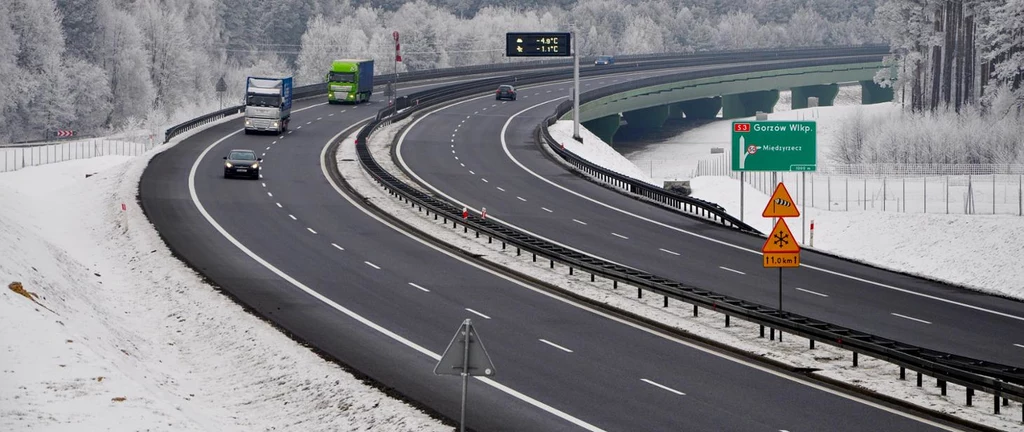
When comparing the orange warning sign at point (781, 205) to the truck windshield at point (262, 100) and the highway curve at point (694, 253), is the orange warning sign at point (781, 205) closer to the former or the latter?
the highway curve at point (694, 253)

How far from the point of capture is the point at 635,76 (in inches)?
5433

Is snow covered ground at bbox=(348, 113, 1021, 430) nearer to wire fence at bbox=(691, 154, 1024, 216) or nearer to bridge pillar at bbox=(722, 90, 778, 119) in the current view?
wire fence at bbox=(691, 154, 1024, 216)

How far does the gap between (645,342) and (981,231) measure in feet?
80.9

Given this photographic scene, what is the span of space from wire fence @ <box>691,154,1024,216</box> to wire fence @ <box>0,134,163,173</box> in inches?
1527

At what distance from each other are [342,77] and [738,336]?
74.1 m

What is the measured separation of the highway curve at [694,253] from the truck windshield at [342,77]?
21803 millimetres

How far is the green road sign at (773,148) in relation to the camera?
52312 millimetres

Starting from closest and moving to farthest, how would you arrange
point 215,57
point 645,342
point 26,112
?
point 645,342
point 26,112
point 215,57

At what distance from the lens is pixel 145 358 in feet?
92.7

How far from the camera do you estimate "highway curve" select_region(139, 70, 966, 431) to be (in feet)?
76.7

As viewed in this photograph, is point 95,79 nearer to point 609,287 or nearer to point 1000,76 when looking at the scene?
point 1000,76

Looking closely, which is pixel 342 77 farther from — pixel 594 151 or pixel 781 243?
pixel 781 243

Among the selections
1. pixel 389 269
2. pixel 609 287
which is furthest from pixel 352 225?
pixel 609 287

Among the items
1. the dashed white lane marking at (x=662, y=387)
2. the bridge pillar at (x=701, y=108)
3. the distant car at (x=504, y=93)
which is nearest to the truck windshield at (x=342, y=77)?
the distant car at (x=504, y=93)
